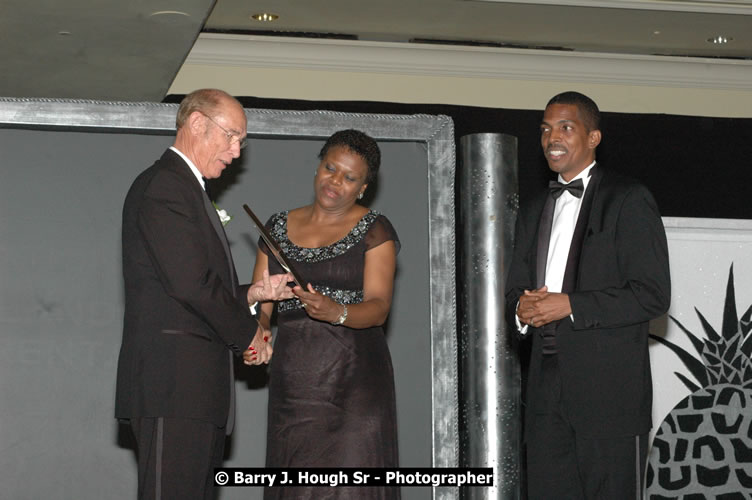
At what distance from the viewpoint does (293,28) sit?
20.6 ft

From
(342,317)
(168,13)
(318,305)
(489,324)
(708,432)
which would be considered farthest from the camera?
(708,432)

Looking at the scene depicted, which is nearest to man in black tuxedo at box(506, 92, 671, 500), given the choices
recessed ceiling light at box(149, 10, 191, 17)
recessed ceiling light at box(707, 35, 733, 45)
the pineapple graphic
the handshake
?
Answer: the handshake

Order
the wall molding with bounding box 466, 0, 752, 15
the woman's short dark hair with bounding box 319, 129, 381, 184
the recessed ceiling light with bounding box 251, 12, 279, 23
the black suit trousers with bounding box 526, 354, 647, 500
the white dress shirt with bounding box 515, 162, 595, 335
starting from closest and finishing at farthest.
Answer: the black suit trousers with bounding box 526, 354, 647, 500
the white dress shirt with bounding box 515, 162, 595, 335
the woman's short dark hair with bounding box 319, 129, 381, 184
the wall molding with bounding box 466, 0, 752, 15
the recessed ceiling light with bounding box 251, 12, 279, 23

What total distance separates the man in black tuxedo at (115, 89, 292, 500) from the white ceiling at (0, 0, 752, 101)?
5.57ft

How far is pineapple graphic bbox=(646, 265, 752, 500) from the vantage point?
19.2 feet

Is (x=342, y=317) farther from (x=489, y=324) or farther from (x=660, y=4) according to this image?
(x=660, y=4)

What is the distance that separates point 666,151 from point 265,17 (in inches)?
103

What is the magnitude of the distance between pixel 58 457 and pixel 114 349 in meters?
0.50

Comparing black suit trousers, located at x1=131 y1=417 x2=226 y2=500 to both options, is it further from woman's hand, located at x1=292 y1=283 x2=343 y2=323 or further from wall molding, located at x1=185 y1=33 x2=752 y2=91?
wall molding, located at x1=185 y1=33 x2=752 y2=91

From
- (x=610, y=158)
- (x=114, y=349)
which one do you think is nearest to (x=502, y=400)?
(x=114, y=349)

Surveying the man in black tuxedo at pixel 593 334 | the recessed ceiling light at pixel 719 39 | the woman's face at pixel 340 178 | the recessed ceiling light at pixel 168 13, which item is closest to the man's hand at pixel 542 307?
the man in black tuxedo at pixel 593 334

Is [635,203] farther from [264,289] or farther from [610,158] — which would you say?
[610,158]

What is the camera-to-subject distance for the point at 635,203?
334cm

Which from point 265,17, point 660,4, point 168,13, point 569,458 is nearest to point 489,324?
point 569,458
